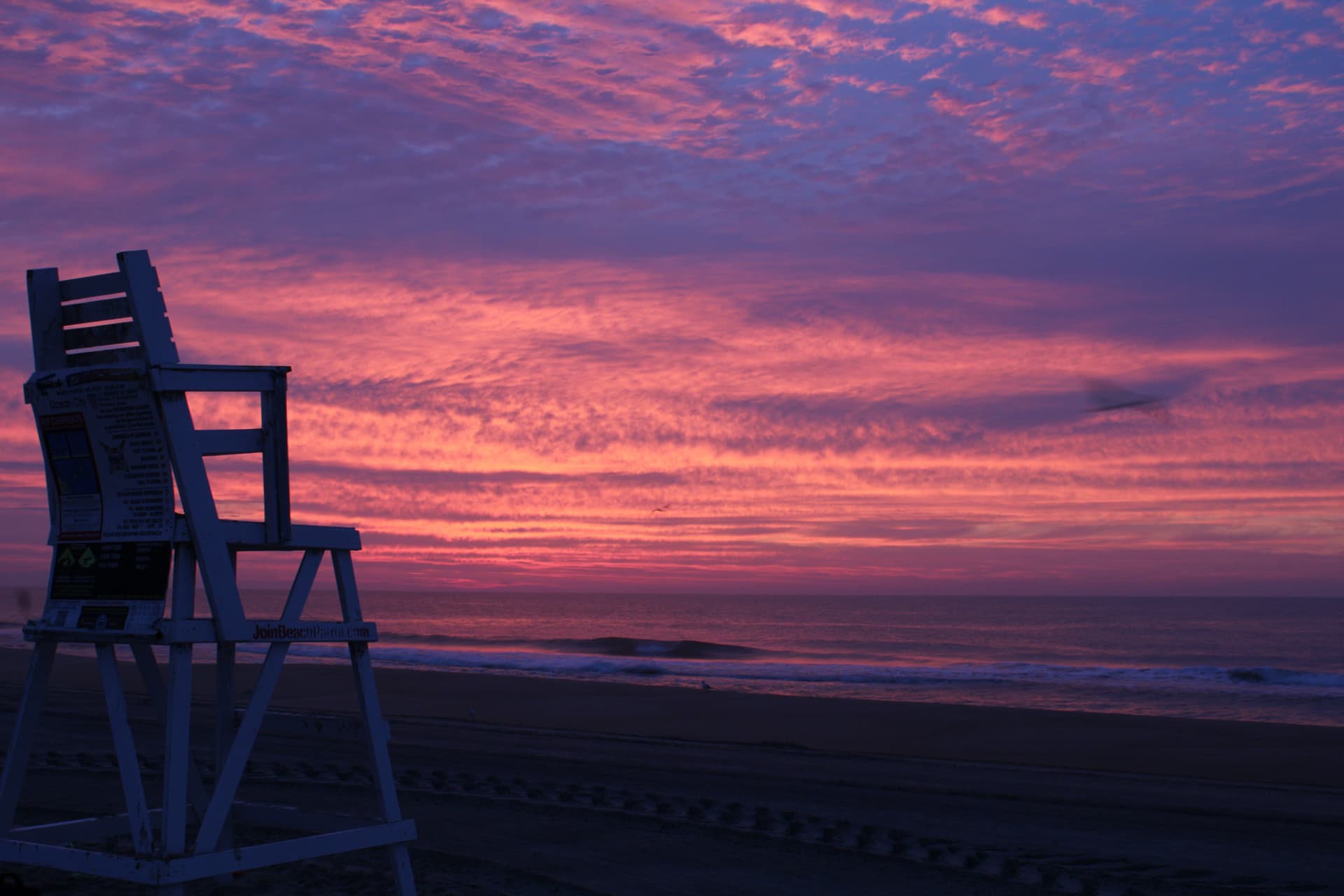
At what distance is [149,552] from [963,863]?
542cm

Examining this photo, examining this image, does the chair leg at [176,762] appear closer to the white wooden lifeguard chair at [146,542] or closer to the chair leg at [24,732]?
the white wooden lifeguard chair at [146,542]

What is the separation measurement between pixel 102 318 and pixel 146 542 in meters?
1.01

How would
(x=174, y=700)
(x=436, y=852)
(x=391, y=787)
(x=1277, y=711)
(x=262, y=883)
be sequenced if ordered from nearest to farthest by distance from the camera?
1. (x=174, y=700)
2. (x=391, y=787)
3. (x=262, y=883)
4. (x=436, y=852)
5. (x=1277, y=711)

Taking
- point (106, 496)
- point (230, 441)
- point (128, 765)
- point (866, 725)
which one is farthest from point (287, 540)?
point (866, 725)

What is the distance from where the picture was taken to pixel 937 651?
5744cm

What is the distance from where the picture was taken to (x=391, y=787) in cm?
536

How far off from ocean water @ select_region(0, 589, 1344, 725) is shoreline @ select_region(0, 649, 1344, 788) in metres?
2.72

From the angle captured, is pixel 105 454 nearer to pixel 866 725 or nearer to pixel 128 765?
pixel 128 765

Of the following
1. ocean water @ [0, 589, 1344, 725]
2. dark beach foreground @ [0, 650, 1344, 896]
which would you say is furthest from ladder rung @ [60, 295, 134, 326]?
ocean water @ [0, 589, 1344, 725]

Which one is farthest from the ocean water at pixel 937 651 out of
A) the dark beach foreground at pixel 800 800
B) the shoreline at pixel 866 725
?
the dark beach foreground at pixel 800 800

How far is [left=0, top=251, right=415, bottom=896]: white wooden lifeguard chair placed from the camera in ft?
15.1

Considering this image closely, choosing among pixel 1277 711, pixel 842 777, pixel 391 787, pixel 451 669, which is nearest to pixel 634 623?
pixel 451 669

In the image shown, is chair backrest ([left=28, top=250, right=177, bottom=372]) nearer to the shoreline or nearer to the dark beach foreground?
the dark beach foreground

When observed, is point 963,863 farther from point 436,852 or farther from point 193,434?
point 193,434
